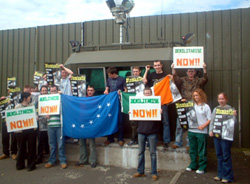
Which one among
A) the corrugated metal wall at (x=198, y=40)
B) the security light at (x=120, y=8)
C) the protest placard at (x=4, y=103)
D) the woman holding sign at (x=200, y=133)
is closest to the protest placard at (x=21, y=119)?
the protest placard at (x=4, y=103)

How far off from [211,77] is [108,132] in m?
4.01

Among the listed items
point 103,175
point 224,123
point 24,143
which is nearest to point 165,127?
point 224,123

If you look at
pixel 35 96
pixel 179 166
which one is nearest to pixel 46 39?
pixel 35 96

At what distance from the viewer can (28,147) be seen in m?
6.42

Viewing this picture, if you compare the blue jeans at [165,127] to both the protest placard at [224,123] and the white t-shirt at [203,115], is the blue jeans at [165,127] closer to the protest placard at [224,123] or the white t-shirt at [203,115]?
the white t-shirt at [203,115]

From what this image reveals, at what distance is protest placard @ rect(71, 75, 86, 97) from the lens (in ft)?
23.4

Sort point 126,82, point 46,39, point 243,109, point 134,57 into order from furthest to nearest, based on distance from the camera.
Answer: point 46,39 → point 243,109 → point 134,57 → point 126,82

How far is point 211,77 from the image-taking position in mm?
8227

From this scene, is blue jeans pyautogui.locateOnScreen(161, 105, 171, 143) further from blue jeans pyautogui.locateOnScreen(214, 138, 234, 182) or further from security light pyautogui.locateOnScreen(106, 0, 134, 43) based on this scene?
security light pyautogui.locateOnScreen(106, 0, 134, 43)

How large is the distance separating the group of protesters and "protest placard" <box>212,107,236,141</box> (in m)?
0.12

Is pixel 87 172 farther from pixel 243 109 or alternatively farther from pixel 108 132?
pixel 243 109

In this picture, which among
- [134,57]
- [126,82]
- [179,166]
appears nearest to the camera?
[179,166]

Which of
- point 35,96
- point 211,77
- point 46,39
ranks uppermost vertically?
point 46,39

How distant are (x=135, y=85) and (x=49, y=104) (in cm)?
232
